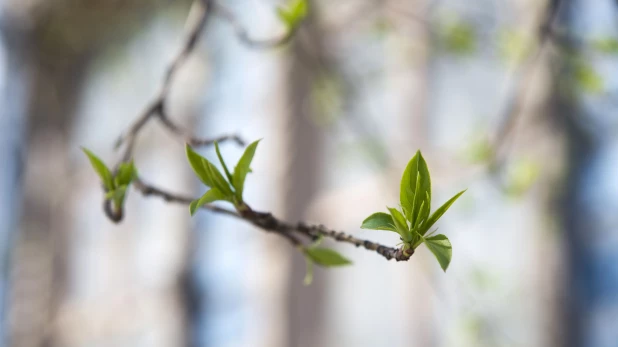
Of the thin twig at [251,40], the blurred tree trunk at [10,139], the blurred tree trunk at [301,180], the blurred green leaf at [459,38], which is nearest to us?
the thin twig at [251,40]

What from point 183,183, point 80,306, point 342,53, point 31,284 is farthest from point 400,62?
point 31,284

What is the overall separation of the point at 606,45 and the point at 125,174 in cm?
67

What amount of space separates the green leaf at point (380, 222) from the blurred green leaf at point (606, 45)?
660mm

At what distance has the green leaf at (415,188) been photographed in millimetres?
211

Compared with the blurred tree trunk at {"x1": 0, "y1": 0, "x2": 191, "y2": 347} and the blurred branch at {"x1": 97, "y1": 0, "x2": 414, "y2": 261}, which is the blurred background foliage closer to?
the blurred tree trunk at {"x1": 0, "y1": 0, "x2": 191, "y2": 347}

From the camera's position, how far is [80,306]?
2.16 metres

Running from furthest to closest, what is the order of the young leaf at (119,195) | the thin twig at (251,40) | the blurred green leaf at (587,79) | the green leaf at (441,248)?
the blurred green leaf at (587,79), the thin twig at (251,40), the young leaf at (119,195), the green leaf at (441,248)

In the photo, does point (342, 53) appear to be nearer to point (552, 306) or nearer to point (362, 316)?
point (362, 316)

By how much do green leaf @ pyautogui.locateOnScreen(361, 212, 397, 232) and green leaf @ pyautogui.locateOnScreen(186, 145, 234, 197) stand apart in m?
0.07

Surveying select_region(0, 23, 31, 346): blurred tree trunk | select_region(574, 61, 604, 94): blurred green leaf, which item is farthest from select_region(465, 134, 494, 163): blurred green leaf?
select_region(0, 23, 31, 346): blurred tree trunk

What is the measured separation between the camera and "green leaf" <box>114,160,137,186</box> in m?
0.32

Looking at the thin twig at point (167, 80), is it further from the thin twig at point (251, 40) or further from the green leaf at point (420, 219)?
the green leaf at point (420, 219)

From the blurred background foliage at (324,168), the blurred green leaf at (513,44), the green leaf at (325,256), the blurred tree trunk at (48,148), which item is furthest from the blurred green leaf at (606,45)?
the blurred tree trunk at (48,148)

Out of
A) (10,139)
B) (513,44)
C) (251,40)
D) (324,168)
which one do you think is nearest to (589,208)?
(513,44)
